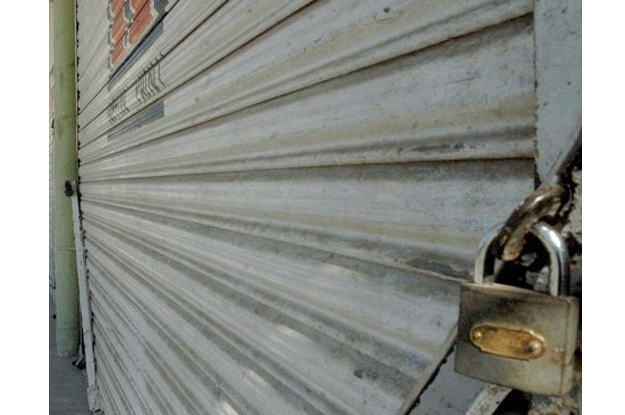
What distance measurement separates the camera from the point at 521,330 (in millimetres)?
673

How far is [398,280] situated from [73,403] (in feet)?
18.5

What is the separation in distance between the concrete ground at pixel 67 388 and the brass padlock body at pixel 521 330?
5659 mm

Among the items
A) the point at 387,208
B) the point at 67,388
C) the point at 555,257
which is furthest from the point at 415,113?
the point at 67,388

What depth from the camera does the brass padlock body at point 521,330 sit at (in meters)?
0.65

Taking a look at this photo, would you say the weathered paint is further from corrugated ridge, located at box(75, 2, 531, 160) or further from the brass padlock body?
the brass padlock body

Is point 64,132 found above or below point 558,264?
above

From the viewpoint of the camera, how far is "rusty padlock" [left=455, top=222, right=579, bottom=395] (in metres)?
0.65

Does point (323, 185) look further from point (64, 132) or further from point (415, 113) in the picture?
point (64, 132)

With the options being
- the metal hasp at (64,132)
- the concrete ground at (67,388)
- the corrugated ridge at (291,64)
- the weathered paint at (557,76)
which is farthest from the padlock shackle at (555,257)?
the metal hasp at (64,132)

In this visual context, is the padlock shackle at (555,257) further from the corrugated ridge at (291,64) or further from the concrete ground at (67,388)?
the concrete ground at (67,388)

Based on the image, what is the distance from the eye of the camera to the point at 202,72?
237 cm

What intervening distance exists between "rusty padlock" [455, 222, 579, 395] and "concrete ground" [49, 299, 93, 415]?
5.67 metres

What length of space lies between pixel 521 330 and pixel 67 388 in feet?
21.4

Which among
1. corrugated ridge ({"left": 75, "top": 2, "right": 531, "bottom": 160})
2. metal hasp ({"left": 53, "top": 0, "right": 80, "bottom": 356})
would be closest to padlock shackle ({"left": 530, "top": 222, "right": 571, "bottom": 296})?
corrugated ridge ({"left": 75, "top": 2, "right": 531, "bottom": 160})
